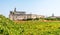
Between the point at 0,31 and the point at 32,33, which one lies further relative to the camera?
the point at 32,33

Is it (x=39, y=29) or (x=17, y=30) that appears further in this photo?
(x=39, y=29)

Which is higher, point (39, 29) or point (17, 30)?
point (17, 30)

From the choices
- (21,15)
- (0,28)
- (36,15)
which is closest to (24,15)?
(21,15)

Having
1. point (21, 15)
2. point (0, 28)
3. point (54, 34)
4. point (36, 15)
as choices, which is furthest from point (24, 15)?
point (0, 28)

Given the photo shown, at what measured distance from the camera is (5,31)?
12.9 m

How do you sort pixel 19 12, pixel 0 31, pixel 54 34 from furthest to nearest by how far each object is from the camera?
pixel 19 12 → pixel 54 34 → pixel 0 31

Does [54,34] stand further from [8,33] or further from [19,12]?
[19,12]

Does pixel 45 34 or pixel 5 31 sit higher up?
pixel 5 31

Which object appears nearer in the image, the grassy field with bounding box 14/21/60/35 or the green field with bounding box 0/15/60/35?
the green field with bounding box 0/15/60/35

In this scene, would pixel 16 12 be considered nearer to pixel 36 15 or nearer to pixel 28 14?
pixel 28 14

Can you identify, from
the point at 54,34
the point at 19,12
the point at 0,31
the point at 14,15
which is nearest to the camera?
the point at 0,31

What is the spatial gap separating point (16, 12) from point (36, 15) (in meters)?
10.1

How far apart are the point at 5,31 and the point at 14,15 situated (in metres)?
55.3

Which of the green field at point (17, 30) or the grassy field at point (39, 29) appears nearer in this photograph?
the green field at point (17, 30)
